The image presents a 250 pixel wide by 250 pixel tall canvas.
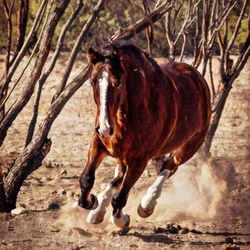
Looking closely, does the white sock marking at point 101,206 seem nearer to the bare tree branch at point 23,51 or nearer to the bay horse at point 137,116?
the bay horse at point 137,116

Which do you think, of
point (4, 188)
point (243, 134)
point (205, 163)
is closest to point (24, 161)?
point (4, 188)

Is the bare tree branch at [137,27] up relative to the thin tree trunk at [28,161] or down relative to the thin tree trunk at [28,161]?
up

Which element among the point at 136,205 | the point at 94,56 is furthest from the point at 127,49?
the point at 136,205

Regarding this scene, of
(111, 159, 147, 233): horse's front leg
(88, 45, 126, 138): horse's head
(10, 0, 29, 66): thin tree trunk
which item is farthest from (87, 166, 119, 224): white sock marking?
(10, 0, 29, 66): thin tree trunk

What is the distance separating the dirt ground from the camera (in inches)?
202

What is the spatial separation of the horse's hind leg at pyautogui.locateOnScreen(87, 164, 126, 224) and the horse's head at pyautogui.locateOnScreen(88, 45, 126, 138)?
115 cm

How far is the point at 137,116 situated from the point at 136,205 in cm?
244

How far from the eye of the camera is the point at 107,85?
337cm

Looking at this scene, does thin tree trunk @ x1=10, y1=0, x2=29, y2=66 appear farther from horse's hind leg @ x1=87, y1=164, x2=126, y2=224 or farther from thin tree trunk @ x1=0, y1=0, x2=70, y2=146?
horse's hind leg @ x1=87, y1=164, x2=126, y2=224

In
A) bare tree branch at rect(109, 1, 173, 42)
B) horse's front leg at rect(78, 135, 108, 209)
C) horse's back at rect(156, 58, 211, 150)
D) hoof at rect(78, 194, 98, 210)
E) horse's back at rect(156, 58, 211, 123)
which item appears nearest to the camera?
horse's front leg at rect(78, 135, 108, 209)

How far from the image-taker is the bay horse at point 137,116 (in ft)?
11.3

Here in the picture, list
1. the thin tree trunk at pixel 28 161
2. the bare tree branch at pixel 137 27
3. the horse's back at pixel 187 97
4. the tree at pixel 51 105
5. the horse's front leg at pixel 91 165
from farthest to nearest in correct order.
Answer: the thin tree trunk at pixel 28 161 → the tree at pixel 51 105 → the bare tree branch at pixel 137 27 → the horse's back at pixel 187 97 → the horse's front leg at pixel 91 165

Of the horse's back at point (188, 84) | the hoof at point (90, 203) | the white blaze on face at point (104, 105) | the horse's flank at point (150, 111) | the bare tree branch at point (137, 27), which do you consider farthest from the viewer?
the bare tree branch at point (137, 27)

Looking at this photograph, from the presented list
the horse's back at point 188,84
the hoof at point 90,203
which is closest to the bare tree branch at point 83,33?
the horse's back at point 188,84
